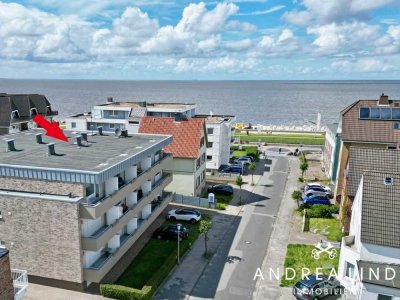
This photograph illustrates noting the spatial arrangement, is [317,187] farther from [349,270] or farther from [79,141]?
[79,141]

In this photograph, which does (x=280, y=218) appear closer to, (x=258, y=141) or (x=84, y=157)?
(x=84, y=157)

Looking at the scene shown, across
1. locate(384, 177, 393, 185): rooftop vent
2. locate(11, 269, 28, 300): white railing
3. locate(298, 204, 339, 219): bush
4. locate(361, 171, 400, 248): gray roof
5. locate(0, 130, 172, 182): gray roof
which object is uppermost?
locate(0, 130, 172, 182): gray roof

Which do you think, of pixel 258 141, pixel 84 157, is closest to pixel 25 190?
pixel 84 157

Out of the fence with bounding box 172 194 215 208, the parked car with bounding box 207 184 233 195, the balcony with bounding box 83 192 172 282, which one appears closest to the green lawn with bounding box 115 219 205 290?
the balcony with bounding box 83 192 172 282

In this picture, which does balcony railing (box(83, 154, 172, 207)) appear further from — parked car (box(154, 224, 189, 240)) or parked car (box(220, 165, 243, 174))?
parked car (box(220, 165, 243, 174))

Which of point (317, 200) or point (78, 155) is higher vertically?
point (78, 155)

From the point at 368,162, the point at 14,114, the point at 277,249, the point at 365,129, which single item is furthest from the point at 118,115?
the point at 368,162
